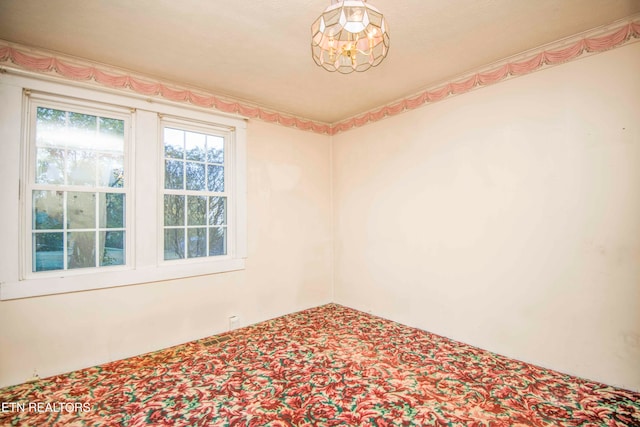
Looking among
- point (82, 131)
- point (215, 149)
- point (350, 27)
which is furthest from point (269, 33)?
point (82, 131)

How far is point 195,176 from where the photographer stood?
140 inches

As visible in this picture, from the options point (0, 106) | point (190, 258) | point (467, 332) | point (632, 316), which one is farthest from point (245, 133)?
point (632, 316)

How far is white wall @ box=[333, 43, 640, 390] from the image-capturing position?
2376mm

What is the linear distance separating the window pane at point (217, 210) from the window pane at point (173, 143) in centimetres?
64

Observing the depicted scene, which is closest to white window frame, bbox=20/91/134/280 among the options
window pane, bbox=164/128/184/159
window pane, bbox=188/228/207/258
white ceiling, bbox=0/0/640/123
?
white ceiling, bbox=0/0/640/123

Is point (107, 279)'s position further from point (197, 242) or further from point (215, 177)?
point (215, 177)

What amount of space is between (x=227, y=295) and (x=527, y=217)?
132 inches

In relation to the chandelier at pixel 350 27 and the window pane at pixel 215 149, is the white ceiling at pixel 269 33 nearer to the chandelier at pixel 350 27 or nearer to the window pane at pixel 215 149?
the chandelier at pixel 350 27

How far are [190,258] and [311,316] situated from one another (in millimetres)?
1791

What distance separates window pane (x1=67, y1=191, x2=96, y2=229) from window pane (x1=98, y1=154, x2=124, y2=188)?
0.57 feet

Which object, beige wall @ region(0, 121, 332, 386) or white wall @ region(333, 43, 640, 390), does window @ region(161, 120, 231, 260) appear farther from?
white wall @ region(333, 43, 640, 390)

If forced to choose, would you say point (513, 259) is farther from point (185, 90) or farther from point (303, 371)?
point (185, 90)

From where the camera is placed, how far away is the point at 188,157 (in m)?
3.52

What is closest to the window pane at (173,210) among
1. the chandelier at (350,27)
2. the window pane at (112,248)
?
the window pane at (112,248)
